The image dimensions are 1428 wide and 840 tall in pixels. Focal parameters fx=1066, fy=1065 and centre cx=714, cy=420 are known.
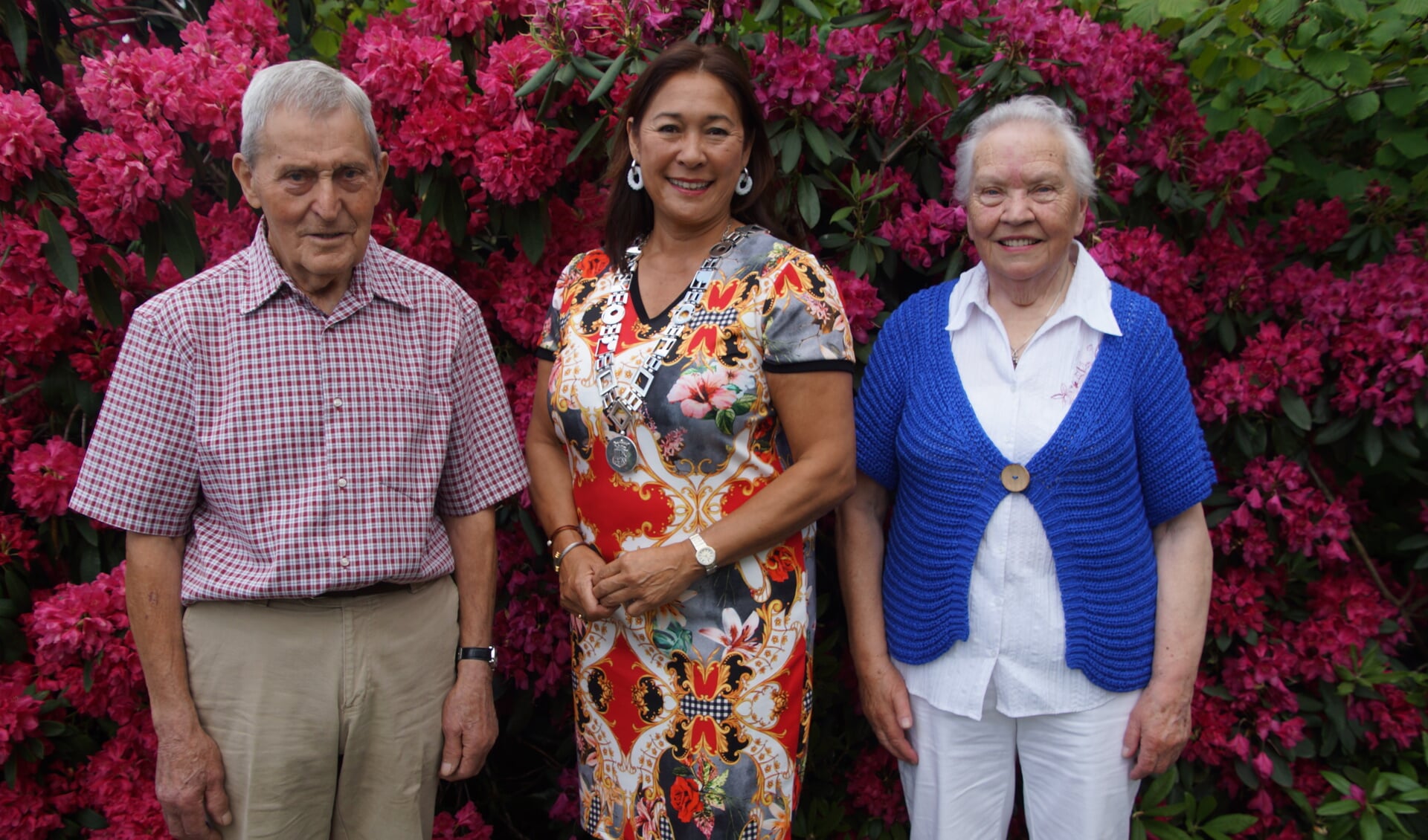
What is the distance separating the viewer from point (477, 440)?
89.4 inches

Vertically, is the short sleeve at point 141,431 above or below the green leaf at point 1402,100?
below

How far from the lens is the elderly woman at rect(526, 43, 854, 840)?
6.82ft

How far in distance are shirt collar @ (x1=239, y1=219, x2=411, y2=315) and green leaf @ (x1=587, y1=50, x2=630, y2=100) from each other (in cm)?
64

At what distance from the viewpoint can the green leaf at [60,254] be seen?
2.44 meters

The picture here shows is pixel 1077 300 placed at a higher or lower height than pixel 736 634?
higher

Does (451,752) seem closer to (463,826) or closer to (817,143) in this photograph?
(463,826)

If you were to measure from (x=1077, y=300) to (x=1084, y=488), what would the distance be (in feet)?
1.28

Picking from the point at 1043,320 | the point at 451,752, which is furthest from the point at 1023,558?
the point at 451,752

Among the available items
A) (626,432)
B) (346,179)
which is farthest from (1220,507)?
(346,179)

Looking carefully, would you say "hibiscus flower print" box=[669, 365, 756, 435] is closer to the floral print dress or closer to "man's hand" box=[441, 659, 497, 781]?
the floral print dress

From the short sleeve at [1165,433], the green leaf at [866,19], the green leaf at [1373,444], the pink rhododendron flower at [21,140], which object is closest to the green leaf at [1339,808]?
the green leaf at [1373,444]

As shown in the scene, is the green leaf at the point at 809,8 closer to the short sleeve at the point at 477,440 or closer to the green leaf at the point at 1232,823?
the short sleeve at the point at 477,440

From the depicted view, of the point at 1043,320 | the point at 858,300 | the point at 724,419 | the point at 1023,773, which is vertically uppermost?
the point at 858,300

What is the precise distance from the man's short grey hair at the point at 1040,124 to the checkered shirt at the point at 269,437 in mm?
1207
